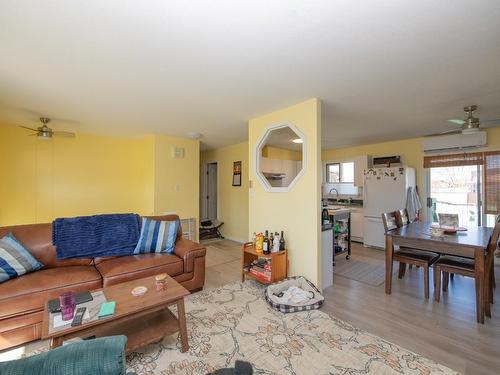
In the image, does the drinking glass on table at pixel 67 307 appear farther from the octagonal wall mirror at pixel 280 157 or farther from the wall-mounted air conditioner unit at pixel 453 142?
the wall-mounted air conditioner unit at pixel 453 142

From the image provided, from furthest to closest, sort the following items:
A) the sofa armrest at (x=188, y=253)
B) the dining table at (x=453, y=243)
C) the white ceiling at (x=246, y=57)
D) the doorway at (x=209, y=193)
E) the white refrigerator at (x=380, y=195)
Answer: the doorway at (x=209, y=193) → the white refrigerator at (x=380, y=195) → the sofa armrest at (x=188, y=253) → the dining table at (x=453, y=243) → the white ceiling at (x=246, y=57)

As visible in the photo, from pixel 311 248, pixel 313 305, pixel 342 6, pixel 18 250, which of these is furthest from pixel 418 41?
pixel 18 250

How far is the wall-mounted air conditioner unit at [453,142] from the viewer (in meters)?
3.92

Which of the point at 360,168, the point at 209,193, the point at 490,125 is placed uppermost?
the point at 490,125

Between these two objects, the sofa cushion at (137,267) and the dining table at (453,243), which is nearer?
the dining table at (453,243)

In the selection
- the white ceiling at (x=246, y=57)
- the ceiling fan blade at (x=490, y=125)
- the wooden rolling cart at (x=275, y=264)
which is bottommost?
the wooden rolling cart at (x=275, y=264)

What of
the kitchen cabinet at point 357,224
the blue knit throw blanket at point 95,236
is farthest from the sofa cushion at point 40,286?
the kitchen cabinet at point 357,224

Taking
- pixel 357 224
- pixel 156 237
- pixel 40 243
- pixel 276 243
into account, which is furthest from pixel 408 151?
pixel 40 243

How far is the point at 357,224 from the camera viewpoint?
530 centimetres

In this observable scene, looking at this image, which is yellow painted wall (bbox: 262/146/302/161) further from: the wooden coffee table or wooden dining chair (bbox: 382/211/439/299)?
the wooden coffee table

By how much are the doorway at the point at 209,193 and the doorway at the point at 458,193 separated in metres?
5.13

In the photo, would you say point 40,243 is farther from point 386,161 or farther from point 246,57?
point 386,161

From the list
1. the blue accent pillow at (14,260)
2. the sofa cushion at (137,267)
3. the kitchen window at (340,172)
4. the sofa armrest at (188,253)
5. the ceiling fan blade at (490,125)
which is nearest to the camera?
the blue accent pillow at (14,260)

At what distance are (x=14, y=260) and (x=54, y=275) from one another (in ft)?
1.22
